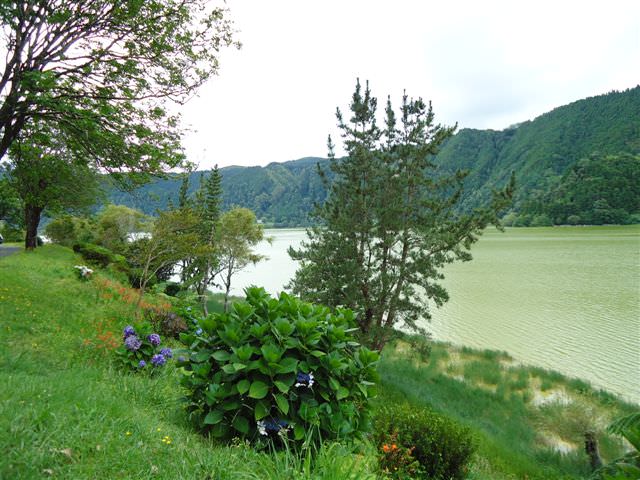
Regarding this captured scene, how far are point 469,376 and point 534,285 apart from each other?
19088 millimetres

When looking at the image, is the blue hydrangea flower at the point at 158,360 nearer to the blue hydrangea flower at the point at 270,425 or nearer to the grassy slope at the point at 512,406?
the blue hydrangea flower at the point at 270,425

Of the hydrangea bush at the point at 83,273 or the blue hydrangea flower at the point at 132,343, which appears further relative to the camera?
the hydrangea bush at the point at 83,273

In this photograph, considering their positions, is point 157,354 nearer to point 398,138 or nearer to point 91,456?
point 91,456

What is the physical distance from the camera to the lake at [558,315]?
52.7 ft

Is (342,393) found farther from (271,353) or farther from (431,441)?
(431,441)

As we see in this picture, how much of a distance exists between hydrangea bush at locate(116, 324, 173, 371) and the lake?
50.2 feet

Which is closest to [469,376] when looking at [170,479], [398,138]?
[398,138]

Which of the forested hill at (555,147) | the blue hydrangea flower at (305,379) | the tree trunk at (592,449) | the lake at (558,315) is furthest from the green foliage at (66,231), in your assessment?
the forested hill at (555,147)

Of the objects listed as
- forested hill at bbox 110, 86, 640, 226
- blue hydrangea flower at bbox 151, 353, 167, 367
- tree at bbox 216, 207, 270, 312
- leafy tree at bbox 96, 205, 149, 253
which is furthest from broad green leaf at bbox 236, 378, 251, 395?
forested hill at bbox 110, 86, 640, 226

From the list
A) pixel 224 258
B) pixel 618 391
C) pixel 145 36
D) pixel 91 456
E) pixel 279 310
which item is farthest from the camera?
pixel 224 258

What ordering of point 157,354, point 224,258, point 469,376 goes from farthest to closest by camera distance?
point 224,258
point 469,376
point 157,354

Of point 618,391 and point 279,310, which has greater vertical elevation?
point 279,310

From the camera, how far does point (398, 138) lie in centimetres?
1430

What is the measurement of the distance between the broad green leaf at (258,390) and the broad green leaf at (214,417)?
1.47 ft
